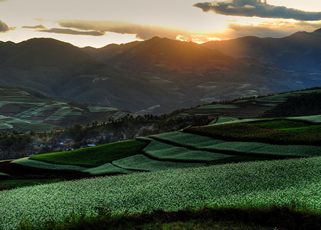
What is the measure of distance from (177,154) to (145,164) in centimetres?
543

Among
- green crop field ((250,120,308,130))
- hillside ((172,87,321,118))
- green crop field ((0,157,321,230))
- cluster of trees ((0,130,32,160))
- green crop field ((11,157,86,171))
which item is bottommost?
cluster of trees ((0,130,32,160))

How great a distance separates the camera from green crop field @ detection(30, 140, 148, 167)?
49.5m

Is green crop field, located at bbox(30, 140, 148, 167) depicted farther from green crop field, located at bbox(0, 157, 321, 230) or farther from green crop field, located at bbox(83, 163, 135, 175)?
green crop field, located at bbox(0, 157, 321, 230)

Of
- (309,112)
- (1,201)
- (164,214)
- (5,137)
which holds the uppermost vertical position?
(164,214)

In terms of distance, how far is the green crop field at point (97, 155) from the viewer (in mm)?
49469

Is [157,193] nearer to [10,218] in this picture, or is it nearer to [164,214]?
[164,214]

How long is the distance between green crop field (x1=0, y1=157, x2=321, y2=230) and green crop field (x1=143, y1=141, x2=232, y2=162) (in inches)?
402

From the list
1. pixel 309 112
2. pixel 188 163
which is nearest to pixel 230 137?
pixel 188 163

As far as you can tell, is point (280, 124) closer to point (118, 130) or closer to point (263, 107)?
point (263, 107)

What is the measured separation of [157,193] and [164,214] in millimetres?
5130

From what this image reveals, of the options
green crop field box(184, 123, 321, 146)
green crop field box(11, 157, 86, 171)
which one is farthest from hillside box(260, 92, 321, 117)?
green crop field box(11, 157, 86, 171)

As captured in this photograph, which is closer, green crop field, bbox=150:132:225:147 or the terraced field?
the terraced field

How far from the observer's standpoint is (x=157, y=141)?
2194 inches

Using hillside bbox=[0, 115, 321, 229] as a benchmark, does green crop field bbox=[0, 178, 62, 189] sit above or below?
below
